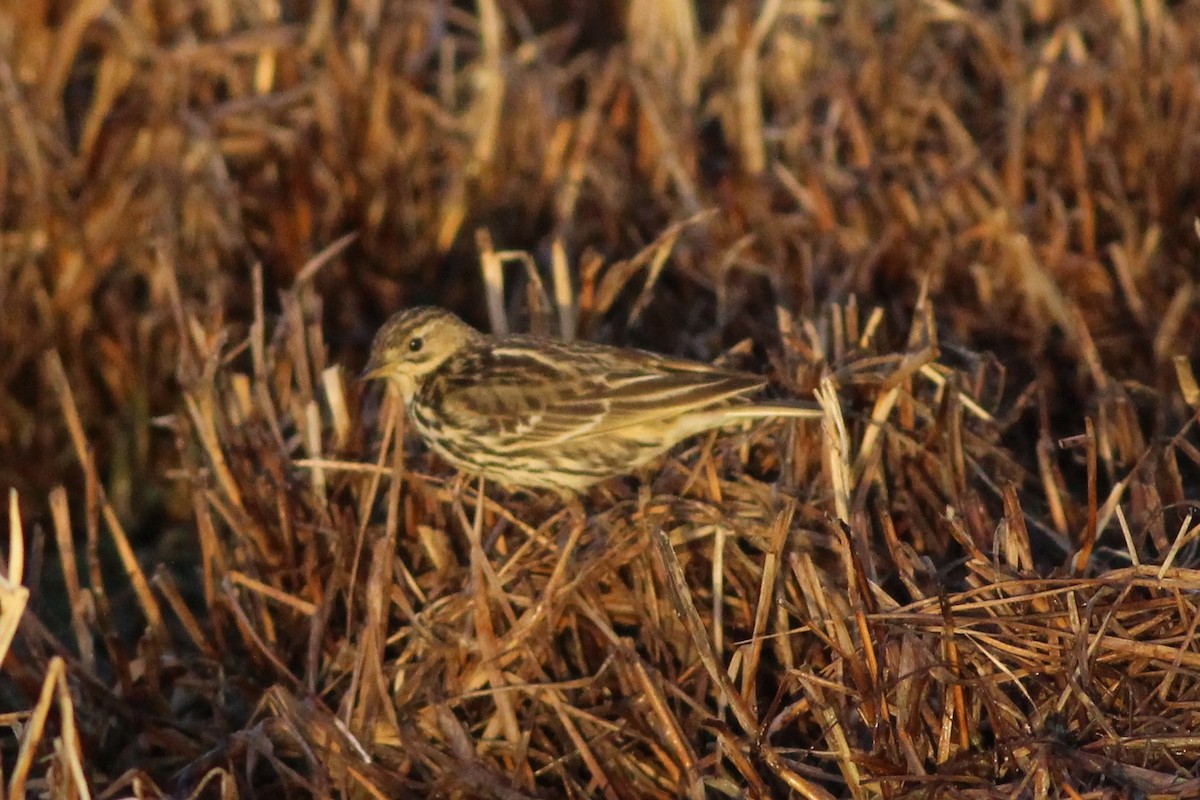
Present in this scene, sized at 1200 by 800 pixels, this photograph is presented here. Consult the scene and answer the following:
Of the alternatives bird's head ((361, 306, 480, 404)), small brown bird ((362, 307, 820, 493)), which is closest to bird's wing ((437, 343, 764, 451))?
small brown bird ((362, 307, 820, 493))

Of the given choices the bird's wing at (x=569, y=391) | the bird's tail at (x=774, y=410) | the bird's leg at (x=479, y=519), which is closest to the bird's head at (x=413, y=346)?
the bird's wing at (x=569, y=391)

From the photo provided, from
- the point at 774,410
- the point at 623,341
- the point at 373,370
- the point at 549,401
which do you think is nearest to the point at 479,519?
the point at 549,401

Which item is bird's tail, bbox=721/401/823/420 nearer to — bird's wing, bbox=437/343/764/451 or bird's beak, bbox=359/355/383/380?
bird's wing, bbox=437/343/764/451

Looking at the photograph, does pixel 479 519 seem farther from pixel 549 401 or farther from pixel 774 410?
pixel 774 410

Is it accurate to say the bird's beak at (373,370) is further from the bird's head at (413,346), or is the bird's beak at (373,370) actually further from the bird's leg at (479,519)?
the bird's leg at (479,519)

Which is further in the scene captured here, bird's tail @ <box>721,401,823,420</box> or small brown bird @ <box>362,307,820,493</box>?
small brown bird @ <box>362,307,820,493</box>

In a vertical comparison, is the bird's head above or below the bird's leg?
above
